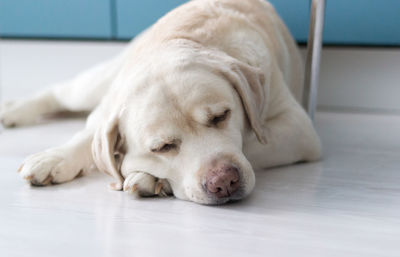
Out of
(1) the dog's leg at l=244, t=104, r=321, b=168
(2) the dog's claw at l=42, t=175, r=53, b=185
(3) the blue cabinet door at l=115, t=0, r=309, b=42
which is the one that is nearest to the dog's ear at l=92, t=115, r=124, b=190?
(2) the dog's claw at l=42, t=175, r=53, b=185

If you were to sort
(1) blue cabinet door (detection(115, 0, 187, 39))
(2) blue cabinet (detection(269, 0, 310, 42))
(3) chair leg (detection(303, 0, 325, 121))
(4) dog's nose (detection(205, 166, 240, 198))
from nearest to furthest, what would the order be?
(4) dog's nose (detection(205, 166, 240, 198))
(3) chair leg (detection(303, 0, 325, 121))
(2) blue cabinet (detection(269, 0, 310, 42))
(1) blue cabinet door (detection(115, 0, 187, 39))

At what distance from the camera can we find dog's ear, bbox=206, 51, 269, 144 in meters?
1.94

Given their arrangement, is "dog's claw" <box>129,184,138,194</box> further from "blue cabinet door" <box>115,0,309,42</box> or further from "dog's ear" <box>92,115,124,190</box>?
"blue cabinet door" <box>115,0,309,42</box>

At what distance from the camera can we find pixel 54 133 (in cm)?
300

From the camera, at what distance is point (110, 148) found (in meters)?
1.94

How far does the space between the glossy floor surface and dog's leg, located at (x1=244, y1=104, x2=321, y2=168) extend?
5cm

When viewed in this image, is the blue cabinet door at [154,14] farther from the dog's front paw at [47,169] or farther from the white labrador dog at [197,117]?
the dog's front paw at [47,169]

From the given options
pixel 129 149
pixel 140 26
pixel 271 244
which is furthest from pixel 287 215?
pixel 140 26

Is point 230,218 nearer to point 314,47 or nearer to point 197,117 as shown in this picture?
point 197,117

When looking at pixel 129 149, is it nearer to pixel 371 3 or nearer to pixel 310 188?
pixel 310 188

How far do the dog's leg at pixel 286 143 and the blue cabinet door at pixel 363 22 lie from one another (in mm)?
1149

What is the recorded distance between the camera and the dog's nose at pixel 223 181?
1690 millimetres

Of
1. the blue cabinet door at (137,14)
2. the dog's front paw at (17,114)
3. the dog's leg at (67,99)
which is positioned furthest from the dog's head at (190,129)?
the blue cabinet door at (137,14)

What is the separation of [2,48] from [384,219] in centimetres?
373
